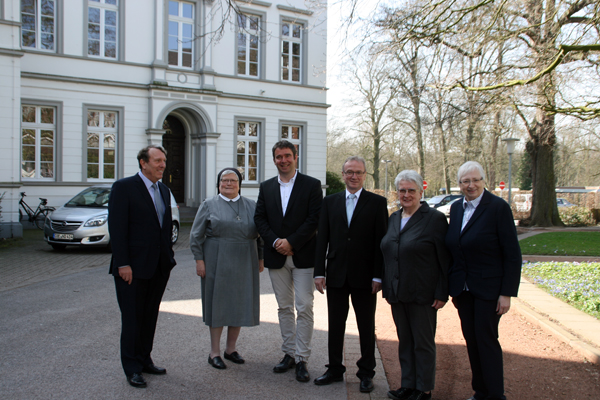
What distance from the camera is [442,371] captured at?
14.9ft

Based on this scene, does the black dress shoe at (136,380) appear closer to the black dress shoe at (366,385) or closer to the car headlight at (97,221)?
the black dress shoe at (366,385)

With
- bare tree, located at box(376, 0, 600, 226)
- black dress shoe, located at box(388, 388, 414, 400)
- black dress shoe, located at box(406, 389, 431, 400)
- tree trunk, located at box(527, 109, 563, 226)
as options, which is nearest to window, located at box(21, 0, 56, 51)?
bare tree, located at box(376, 0, 600, 226)

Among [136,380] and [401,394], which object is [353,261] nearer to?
[401,394]

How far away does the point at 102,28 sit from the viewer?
18.8 meters

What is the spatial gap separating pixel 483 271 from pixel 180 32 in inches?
761

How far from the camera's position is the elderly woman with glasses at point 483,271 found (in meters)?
3.61

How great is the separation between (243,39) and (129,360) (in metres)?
19.5

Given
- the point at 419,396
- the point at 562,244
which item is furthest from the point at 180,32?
the point at 419,396

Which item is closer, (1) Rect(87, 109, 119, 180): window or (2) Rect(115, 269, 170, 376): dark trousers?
(2) Rect(115, 269, 170, 376): dark trousers

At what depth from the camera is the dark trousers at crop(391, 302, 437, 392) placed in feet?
12.5

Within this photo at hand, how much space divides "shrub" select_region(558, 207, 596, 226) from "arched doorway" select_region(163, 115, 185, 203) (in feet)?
59.9

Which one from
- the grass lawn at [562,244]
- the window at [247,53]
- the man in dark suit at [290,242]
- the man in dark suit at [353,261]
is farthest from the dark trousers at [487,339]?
the window at [247,53]

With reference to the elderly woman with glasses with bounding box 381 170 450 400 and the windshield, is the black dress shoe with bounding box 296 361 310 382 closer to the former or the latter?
the elderly woman with glasses with bounding box 381 170 450 400

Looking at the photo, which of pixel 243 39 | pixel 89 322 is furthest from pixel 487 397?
pixel 243 39
